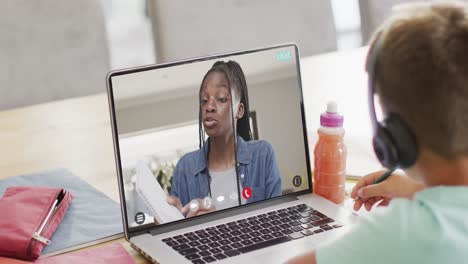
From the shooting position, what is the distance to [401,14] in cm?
96

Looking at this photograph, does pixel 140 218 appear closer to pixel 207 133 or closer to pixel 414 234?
pixel 207 133

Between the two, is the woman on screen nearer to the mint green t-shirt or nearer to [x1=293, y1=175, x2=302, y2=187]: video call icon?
[x1=293, y1=175, x2=302, y2=187]: video call icon

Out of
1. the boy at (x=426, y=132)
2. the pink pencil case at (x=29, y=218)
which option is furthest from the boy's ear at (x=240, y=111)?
the boy at (x=426, y=132)

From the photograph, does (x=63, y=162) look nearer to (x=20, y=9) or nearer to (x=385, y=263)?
(x=20, y=9)

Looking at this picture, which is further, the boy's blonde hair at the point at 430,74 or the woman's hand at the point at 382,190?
the woman's hand at the point at 382,190

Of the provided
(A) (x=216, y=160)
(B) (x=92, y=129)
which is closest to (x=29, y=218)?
(A) (x=216, y=160)

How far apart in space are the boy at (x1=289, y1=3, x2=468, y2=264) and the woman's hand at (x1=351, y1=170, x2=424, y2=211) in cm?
39

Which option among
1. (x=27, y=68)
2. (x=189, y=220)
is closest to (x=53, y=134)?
(x=27, y=68)

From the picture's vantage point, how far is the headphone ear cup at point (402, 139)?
37.2 inches

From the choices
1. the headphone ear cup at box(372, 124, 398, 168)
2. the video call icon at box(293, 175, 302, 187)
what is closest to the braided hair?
the video call icon at box(293, 175, 302, 187)

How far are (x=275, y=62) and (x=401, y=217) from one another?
596 mm

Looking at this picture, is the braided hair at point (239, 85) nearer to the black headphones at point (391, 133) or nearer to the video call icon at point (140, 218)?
the video call icon at point (140, 218)

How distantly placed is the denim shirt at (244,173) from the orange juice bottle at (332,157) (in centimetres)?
9

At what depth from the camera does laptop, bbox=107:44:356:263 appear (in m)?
1.35
